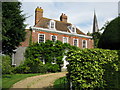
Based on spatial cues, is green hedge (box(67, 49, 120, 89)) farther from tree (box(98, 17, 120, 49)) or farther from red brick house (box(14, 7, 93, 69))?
red brick house (box(14, 7, 93, 69))

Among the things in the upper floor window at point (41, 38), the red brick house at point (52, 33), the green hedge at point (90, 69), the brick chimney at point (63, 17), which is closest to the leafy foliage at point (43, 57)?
the upper floor window at point (41, 38)

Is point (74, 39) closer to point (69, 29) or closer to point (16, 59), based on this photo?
point (69, 29)

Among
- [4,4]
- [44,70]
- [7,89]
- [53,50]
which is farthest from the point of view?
[53,50]

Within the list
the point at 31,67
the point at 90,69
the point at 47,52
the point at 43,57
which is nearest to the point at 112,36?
the point at 90,69

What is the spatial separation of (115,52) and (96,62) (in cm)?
145

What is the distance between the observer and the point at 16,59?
69.6 ft

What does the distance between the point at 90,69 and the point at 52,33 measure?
16303mm

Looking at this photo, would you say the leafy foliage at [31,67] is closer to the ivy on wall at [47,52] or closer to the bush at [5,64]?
the ivy on wall at [47,52]

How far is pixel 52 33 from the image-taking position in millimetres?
22250

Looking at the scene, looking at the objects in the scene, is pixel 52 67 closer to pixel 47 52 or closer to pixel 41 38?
pixel 47 52

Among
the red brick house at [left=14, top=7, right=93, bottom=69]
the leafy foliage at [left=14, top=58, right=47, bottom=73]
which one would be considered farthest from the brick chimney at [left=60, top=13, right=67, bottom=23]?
the leafy foliage at [left=14, top=58, right=47, bottom=73]

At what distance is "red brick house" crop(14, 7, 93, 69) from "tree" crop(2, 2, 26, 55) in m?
6.62

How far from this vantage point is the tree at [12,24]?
11.5m

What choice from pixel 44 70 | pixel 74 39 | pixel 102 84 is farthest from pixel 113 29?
pixel 74 39
